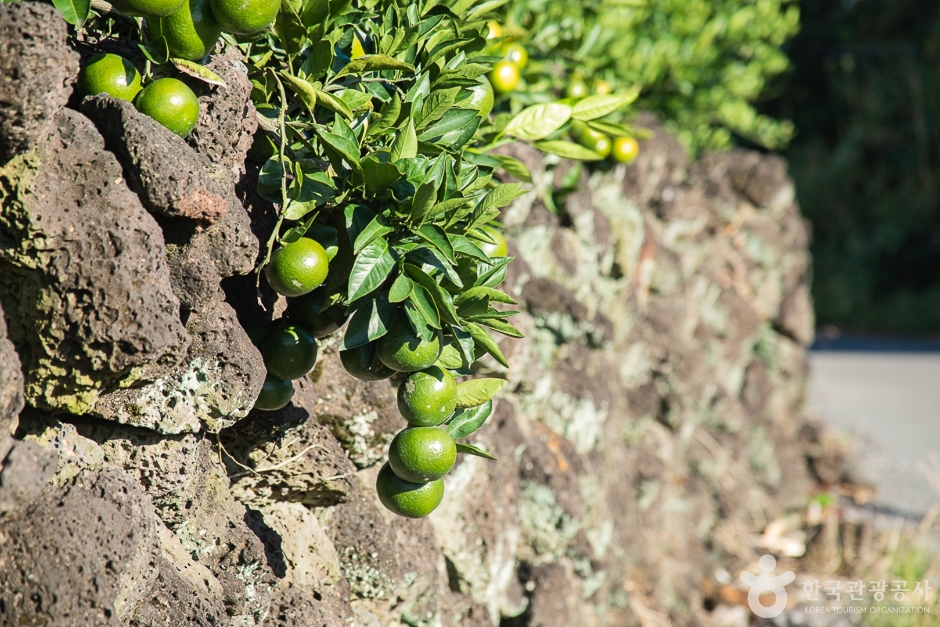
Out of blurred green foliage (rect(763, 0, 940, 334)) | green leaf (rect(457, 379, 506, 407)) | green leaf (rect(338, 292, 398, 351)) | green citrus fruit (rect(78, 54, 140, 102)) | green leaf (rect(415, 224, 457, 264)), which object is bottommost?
blurred green foliage (rect(763, 0, 940, 334))

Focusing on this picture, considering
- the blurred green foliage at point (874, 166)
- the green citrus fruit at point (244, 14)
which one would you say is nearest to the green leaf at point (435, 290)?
the green citrus fruit at point (244, 14)

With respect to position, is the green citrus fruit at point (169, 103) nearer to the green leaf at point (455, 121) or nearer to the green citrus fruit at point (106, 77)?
the green citrus fruit at point (106, 77)

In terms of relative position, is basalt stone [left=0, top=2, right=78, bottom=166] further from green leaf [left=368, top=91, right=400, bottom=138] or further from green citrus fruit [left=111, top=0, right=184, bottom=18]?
green leaf [left=368, top=91, right=400, bottom=138]

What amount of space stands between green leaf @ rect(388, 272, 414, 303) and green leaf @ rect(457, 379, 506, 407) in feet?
0.97

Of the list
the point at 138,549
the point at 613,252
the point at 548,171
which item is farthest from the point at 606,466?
the point at 138,549

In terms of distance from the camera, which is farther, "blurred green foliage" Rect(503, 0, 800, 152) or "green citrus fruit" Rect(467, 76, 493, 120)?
"blurred green foliage" Rect(503, 0, 800, 152)

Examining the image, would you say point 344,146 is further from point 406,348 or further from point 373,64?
point 406,348

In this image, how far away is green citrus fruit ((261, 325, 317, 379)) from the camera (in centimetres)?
138

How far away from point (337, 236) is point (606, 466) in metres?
2.18

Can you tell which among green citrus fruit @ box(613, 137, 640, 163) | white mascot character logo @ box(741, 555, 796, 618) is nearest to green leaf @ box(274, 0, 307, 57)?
green citrus fruit @ box(613, 137, 640, 163)

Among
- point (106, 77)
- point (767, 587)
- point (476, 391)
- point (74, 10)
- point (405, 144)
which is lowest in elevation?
point (767, 587)

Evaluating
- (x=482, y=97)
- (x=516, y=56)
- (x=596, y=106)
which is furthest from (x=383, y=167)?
(x=516, y=56)

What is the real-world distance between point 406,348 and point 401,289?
10 centimetres

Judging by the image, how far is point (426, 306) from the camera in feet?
4.17
